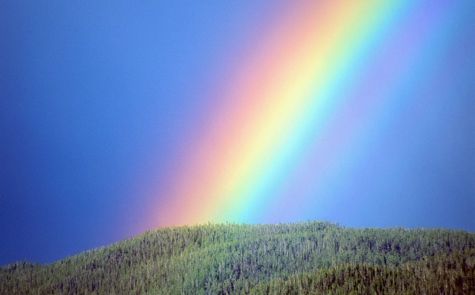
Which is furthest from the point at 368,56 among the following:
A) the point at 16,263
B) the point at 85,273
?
the point at 16,263

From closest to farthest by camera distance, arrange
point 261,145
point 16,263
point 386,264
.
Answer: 1. point 386,264
2. point 16,263
3. point 261,145

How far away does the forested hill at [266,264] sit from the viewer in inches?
105

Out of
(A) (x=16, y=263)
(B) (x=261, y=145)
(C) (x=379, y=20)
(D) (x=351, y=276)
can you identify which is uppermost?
(C) (x=379, y=20)

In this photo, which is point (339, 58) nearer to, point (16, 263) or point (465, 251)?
point (465, 251)

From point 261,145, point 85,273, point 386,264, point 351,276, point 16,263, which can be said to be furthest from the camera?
point 261,145

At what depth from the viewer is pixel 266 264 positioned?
120 inches

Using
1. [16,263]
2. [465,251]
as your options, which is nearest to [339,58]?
[465,251]

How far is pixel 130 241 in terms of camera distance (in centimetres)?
353

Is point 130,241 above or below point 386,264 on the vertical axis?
above

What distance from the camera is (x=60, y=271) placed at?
3.32 meters

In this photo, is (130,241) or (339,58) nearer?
(130,241)

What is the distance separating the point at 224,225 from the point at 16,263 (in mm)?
1342

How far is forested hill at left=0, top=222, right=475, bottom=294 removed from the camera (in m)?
2.67

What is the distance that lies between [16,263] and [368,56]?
2748 millimetres
